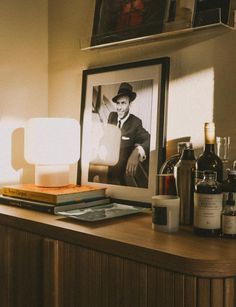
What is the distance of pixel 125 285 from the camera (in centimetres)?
117

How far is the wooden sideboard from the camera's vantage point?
3.37 ft

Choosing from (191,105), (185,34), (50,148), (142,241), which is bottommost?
(142,241)

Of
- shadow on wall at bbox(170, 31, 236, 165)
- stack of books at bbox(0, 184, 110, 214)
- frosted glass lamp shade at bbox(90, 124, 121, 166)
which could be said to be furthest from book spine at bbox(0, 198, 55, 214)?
shadow on wall at bbox(170, 31, 236, 165)

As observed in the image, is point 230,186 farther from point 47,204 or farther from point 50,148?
point 50,148

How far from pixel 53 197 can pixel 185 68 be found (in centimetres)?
66

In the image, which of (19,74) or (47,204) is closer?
(47,204)

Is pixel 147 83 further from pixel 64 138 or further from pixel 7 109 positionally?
pixel 7 109

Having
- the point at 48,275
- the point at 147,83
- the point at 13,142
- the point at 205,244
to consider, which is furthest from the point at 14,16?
the point at 205,244

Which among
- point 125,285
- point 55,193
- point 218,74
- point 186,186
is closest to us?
point 125,285

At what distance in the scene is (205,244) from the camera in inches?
45.5

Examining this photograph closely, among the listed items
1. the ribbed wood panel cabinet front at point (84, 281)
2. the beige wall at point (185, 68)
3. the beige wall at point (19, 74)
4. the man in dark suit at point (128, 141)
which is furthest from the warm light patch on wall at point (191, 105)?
the beige wall at point (19, 74)

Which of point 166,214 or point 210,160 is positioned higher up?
point 210,160

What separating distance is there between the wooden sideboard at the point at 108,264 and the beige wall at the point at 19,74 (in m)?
0.43

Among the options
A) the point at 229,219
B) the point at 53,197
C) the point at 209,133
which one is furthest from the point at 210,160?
the point at 53,197
